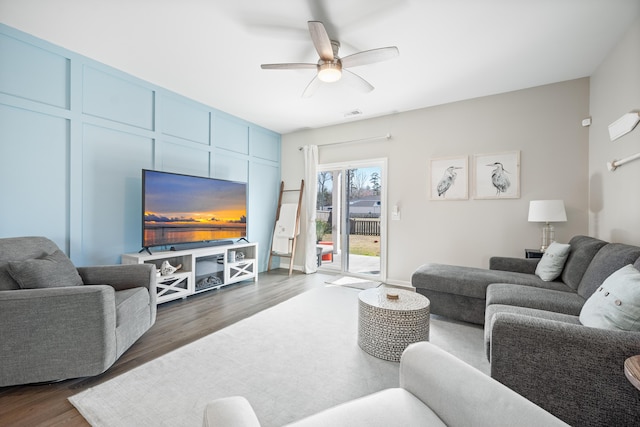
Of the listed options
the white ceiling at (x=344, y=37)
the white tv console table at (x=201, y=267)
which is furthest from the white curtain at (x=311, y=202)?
the white ceiling at (x=344, y=37)

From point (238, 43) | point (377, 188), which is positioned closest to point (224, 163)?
point (238, 43)

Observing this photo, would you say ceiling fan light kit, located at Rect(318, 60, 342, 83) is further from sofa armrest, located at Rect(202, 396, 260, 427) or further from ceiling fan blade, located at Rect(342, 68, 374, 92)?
sofa armrest, located at Rect(202, 396, 260, 427)

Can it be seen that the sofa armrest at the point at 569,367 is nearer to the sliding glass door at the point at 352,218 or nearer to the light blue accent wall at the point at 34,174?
the sliding glass door at the point at 352,218

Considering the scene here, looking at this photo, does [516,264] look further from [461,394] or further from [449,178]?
[461,394]

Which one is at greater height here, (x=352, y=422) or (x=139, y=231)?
(x=139, y=231)

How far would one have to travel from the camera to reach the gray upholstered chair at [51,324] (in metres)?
1.55

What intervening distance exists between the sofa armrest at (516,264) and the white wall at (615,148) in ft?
2.18

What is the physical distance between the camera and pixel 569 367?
1.16 metres

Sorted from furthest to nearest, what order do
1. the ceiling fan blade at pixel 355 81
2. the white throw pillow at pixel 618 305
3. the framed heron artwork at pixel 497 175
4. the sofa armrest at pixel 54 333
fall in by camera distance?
1. the framed heron artwork at pixel 497 175
2. the ceiling fan blade at pixel 355 81
3. the sofa armrest at pixel 54 333
4. the white throw pillow at pixel 618 305

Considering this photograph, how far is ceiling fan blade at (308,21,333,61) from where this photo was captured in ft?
5.97

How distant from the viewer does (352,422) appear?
84cm

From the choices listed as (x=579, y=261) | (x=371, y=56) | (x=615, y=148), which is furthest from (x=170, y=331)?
(x=615, y=148)

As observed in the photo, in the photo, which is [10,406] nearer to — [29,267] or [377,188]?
[29,267]

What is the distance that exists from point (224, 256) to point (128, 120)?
6.71 ft
